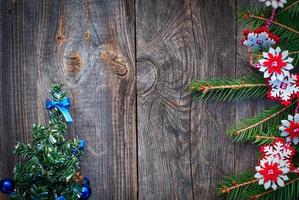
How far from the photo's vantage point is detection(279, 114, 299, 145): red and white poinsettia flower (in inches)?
64.8

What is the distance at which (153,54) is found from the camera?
5.67ft

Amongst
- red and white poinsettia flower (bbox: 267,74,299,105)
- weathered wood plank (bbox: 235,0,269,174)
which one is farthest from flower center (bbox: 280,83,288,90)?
weathered wood plank (bbox: 235,0,269,174)

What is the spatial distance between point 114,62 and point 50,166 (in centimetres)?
39

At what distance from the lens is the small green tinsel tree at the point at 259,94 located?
65.7 inches

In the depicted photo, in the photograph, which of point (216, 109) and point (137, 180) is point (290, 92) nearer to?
point (216, 109)

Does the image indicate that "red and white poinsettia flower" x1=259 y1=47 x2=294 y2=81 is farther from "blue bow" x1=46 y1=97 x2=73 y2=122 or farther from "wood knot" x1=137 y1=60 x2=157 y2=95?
"blue bow" x1=46 y1=97 x2=73 y2=122

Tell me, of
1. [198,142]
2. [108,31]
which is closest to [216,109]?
[198,142]

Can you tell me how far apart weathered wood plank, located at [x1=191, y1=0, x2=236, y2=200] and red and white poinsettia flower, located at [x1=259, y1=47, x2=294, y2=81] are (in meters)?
0.14

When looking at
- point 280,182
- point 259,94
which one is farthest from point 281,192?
point 259,94

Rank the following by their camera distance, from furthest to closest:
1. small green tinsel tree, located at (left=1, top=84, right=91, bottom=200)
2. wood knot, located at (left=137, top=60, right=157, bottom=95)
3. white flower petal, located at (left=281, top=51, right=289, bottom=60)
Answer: wood knot, located at (left=137, top=60, right=157, bottom=95)
white flower petal, located at (left=281, top=51, right=289, bottom=60)
small green tinsel tree, located at (left=1, top=84, right=91, bottom=200)

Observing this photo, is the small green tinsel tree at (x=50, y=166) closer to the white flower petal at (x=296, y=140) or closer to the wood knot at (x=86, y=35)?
the wood knot at (x=86, y=35)

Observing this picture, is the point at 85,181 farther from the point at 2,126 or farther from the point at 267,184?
the point at 267,184

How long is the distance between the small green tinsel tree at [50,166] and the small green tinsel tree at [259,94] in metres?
0.43

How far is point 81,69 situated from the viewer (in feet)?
5.61
